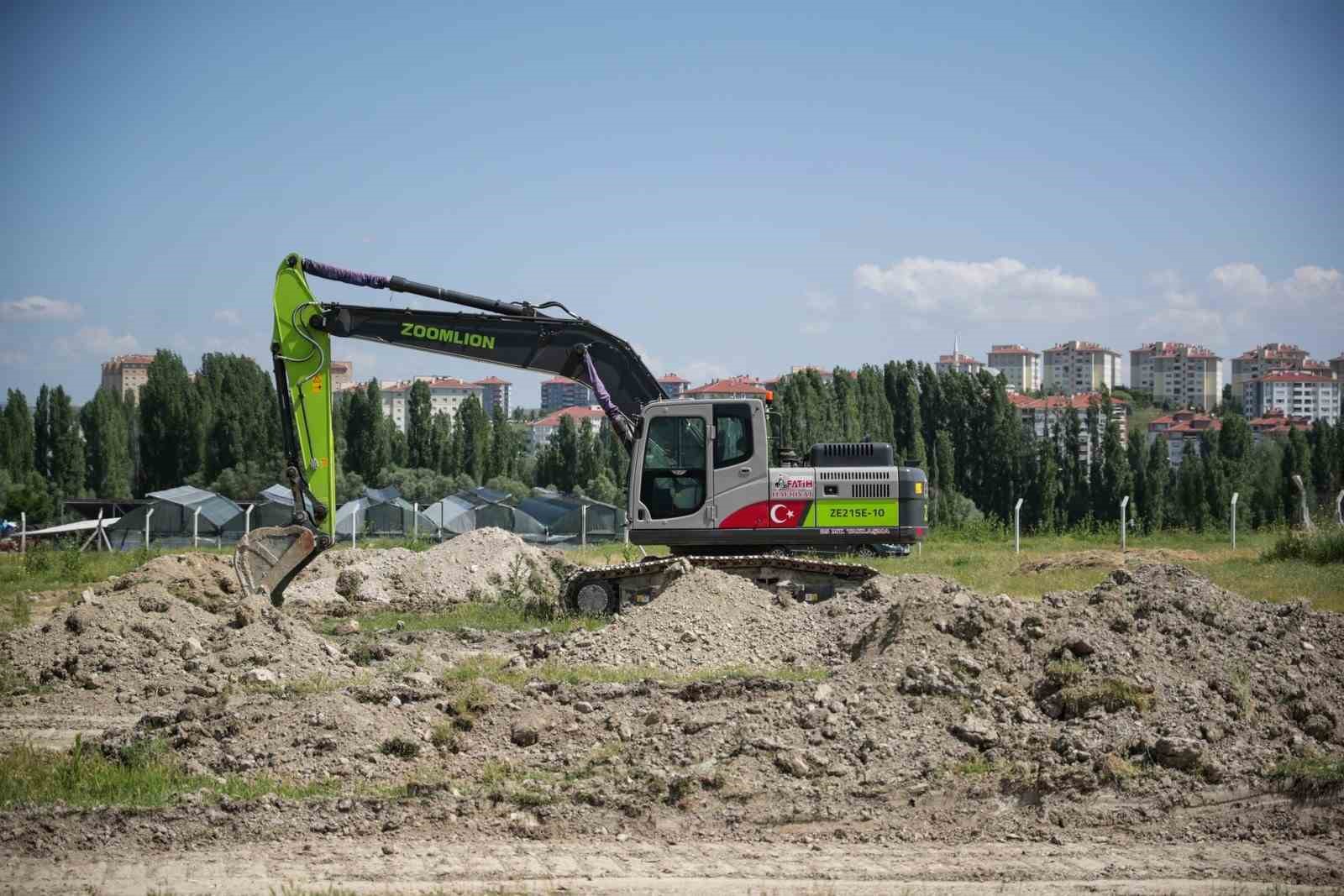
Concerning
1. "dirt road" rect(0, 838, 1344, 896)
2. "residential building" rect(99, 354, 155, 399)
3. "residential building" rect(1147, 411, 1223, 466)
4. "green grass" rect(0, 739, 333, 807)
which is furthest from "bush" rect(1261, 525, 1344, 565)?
"residential building" rect(99, 354, 155, 399)

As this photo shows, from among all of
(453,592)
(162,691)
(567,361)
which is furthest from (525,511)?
(162,691)

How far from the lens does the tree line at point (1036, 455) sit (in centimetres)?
4931

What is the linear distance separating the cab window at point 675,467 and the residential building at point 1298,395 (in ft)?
436

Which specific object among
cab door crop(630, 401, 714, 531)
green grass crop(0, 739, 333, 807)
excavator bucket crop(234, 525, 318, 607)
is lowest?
green grass crop(0, 739, 333, 807)

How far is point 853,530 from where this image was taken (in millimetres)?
15273

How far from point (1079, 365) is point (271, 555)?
18139 cm

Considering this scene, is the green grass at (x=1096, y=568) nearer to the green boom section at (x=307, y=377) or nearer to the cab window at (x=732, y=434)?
the cab window at (x=732, y=434)

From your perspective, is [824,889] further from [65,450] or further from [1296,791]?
[65,450]

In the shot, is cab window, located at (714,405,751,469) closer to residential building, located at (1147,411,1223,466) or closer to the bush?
the bush

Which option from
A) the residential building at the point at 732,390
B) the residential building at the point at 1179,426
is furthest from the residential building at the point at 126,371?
the residential building at the point at 1179,426

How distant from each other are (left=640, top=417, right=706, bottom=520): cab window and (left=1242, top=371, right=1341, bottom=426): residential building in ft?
436

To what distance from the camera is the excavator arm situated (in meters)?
14.0

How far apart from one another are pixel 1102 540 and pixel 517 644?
19.9m

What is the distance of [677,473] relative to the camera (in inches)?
593
